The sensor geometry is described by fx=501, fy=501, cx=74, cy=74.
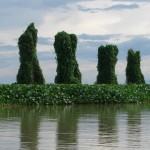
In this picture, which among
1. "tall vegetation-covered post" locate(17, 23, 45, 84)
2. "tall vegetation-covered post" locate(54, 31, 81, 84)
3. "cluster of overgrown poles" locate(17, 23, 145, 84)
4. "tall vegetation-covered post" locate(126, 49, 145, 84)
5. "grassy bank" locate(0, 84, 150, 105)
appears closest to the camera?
"grassy bank" locate(0, 84, 150, 105)

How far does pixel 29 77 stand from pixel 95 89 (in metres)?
5.34

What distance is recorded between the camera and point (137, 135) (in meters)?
14.5

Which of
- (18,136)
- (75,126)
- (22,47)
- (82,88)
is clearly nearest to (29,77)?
(22,47)

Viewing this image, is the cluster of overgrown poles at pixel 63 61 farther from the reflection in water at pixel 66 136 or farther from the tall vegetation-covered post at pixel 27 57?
the reflection in water at pixel 66 136

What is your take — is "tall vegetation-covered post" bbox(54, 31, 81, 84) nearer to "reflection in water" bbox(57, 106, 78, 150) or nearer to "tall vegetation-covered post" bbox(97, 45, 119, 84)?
"tall vegetation-covered post" bbox(97, 45, 119, 84)

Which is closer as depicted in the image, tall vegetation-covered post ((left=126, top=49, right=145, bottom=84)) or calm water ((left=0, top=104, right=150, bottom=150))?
calm water ((left=0, top=104, right=150, bottom=150))

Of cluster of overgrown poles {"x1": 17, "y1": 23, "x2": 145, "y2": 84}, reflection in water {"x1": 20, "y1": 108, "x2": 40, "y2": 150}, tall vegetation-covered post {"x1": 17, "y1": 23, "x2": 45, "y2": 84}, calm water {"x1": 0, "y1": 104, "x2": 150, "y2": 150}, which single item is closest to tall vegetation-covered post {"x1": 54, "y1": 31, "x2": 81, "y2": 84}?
cluster of overgrown poles {"x1": 17, "y1": 23, "x2": 145, "y2": 84}

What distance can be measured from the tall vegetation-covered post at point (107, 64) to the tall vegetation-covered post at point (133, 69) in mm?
4927

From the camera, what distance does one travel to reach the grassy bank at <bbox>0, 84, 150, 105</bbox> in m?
32.2

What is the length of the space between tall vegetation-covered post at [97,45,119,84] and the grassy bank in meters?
4.01

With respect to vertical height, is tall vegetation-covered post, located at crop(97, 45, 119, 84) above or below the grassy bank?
above

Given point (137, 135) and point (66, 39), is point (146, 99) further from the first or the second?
point (137, 135)

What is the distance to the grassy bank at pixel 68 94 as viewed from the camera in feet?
105

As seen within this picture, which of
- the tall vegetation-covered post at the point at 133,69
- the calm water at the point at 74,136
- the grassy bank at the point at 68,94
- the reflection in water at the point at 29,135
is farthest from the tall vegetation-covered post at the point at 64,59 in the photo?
the reflection in water at the point at 29,135
